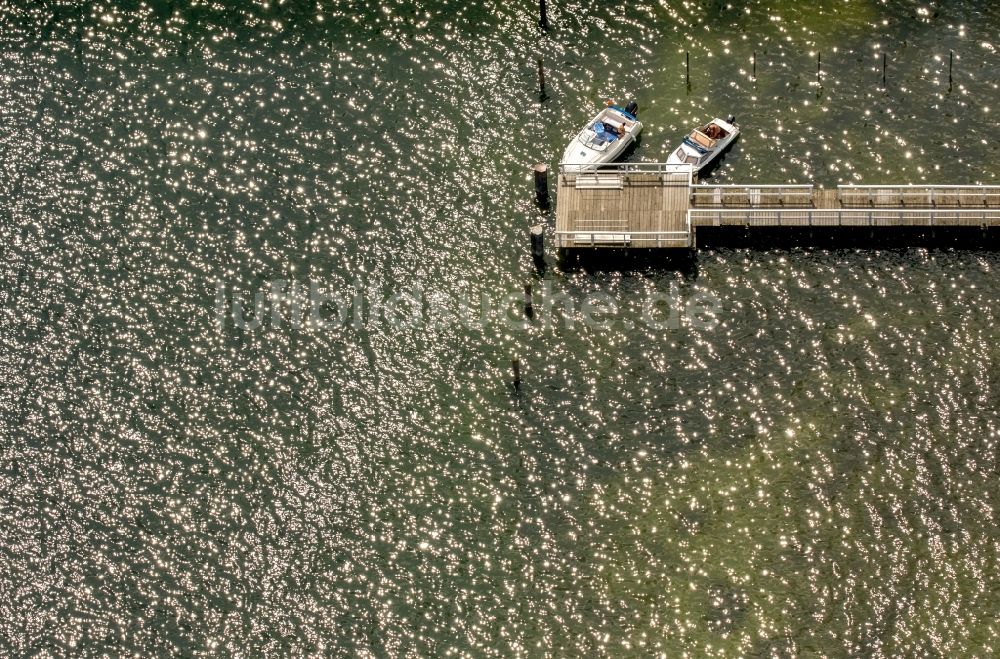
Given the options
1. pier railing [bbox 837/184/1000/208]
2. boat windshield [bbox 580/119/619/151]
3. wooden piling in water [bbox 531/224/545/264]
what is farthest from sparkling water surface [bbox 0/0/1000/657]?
boat windshield [bbox 580/119/619/151]

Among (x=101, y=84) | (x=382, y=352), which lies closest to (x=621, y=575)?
(x=382, y=352)

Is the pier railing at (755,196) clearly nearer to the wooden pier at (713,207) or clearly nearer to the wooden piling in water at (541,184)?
the wooden pier at (713,207)

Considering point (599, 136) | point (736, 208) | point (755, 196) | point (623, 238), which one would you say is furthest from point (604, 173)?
point (755, 196)

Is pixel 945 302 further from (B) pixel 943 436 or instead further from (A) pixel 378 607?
(A) pixel 378 607

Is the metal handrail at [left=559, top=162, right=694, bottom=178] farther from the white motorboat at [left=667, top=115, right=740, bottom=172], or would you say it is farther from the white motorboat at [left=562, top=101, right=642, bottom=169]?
the white motorboat at [left=667, top=115, right=740, bottom=172]

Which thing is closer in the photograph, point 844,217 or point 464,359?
point 464,359

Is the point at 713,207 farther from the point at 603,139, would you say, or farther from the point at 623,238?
the point at 603,139

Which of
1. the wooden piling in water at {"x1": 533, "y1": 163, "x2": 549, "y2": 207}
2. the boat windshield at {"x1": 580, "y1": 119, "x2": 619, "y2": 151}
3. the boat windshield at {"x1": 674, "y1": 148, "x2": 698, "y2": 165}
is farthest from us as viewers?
the boat windshield at {"x1": 580, "y1": 119, "x2": 619, "y2": 151}
